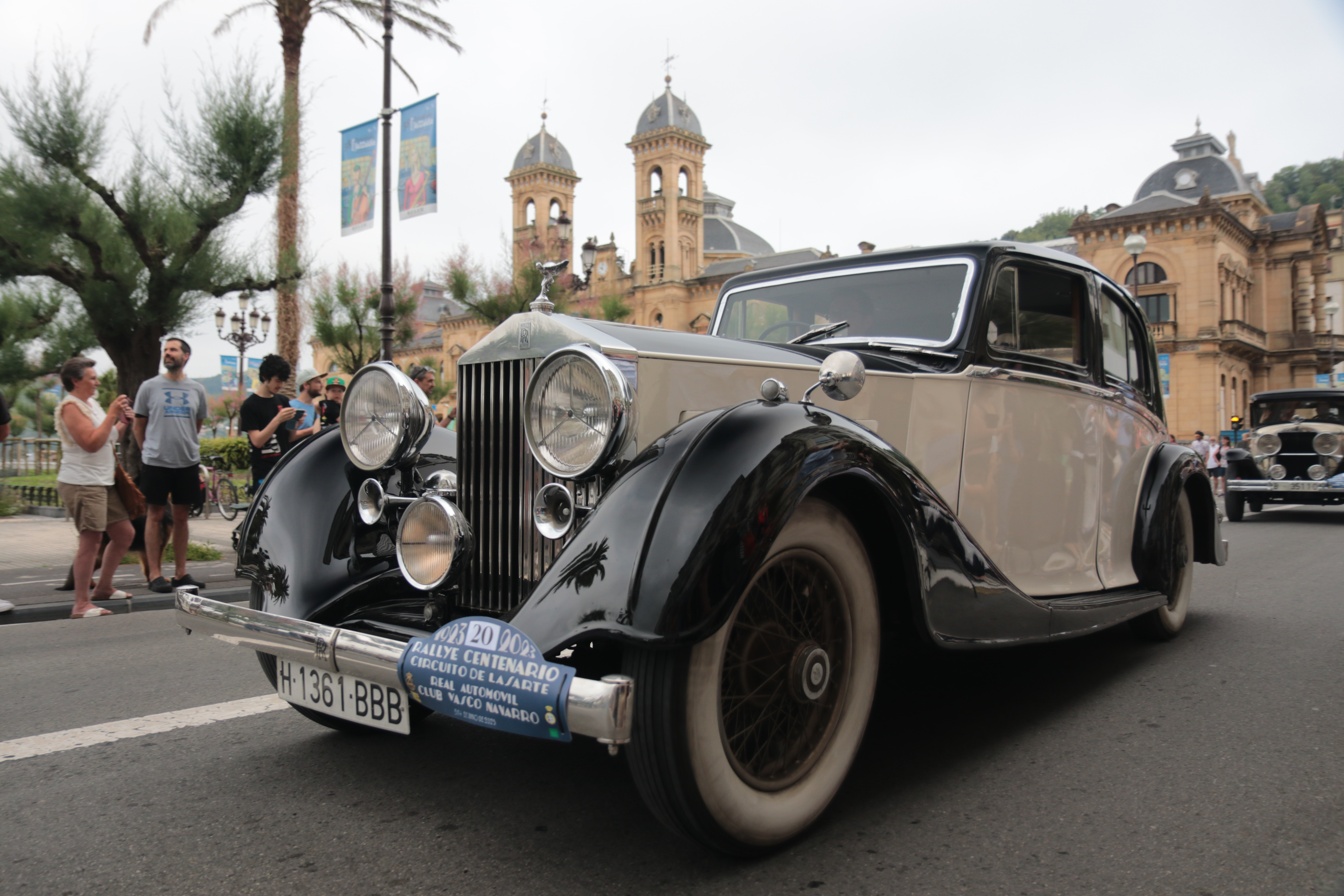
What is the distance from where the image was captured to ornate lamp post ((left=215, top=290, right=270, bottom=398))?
79.7 feet

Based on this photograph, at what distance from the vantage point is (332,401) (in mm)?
7395

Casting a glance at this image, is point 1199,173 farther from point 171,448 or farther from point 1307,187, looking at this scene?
point 171,448

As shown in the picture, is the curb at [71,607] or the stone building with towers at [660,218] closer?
the curb at [71,607]

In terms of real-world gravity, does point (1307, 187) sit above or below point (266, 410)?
above

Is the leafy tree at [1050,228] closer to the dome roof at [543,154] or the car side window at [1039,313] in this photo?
the dome roof at [543,154]

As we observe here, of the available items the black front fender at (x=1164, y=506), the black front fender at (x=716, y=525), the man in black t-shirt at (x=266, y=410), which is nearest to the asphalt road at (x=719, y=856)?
the black front fender at (x=1164, y=506)

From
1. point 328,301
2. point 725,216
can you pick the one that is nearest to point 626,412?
point 328,301

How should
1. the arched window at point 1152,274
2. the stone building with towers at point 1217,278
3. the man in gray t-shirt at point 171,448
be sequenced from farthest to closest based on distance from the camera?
the arched window at point 1152,274, the stone building with towers at point 1217,278, the man in gray t-shirt at point 171,448

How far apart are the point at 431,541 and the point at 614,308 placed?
36.2 m

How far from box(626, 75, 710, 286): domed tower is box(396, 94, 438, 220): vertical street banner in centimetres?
5380

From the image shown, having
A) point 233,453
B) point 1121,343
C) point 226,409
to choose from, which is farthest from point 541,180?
point 1121,343

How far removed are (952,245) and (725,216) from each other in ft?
266

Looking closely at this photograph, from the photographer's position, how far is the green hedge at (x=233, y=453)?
1894 centimetres

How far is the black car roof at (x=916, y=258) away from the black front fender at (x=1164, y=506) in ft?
3.23
